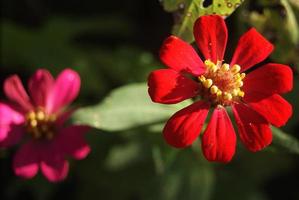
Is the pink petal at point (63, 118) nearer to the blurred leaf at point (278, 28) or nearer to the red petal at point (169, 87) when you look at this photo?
the red petal at point (169, 87)

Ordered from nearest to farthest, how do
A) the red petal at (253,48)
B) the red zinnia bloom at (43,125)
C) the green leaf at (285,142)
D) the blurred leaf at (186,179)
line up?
1. the red petal at (253,48)
2. the green leaf at (285,142)
3. the red zinnia bloom at (43,125)
4. the blurred leaf at (186,179)

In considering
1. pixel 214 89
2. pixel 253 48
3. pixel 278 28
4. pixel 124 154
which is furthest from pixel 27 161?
pixel 278 28

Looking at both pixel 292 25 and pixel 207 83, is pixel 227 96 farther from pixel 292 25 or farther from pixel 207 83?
pixel 292 25

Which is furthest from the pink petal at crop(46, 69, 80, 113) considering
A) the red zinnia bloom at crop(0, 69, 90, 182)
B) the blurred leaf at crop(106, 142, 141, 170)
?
the blurred leaf at crop(106, 142, 141, 170)

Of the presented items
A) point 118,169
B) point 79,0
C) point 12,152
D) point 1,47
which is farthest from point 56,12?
point 118,169

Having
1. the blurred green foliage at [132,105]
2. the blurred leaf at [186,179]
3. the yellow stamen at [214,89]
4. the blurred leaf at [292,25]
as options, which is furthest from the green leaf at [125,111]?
the blurred leaf at [292,25]

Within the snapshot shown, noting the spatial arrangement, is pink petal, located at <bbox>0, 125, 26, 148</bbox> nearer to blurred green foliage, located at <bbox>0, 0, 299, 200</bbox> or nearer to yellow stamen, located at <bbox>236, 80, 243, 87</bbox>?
blurred green foliage, located at <bbox>0, 0, 299, 200</bbox>

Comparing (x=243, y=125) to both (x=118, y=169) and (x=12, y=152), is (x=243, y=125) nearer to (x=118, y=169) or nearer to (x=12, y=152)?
(x=118, y=169)
